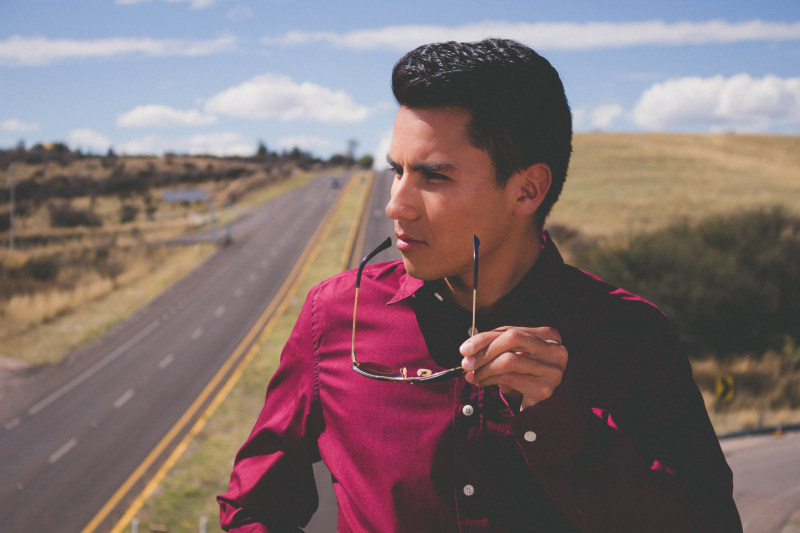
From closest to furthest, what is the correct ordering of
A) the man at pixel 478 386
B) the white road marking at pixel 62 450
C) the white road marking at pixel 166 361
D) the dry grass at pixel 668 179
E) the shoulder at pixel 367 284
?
1. the man at pixel 478 386
2. the shoulder at pixel 367 284
3. the white road marking at pixel 62 450
4. the white road marking at pixel 166 361
5. the dry grass at pixel 668 179

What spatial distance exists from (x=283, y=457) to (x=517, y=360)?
984 mm

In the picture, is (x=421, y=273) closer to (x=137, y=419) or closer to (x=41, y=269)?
(x=137, y=419)

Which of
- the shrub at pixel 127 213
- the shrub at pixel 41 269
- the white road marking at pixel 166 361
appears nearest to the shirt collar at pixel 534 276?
the white road marking at pixel 166 361

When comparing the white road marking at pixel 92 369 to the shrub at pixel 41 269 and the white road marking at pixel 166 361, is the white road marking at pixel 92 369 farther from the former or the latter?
the shrub at pixel 41 269

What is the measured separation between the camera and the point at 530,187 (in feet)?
6.19

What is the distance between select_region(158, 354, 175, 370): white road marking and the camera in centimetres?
2664

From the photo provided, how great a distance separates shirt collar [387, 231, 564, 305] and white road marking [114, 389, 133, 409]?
23.9 metres

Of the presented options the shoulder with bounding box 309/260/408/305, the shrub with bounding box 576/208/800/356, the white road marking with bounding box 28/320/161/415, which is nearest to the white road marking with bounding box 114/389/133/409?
the white road marking with bounding box 28/320/161/415

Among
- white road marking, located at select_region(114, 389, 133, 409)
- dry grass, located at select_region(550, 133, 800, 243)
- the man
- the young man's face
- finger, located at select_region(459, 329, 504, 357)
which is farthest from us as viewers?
dry grass, located at select_region(550, 133, 800, 243)

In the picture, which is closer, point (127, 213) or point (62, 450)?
point (62, 450)

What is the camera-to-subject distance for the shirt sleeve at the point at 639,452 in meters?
1.45

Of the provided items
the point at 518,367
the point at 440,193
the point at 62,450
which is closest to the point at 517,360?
the point at 518,367

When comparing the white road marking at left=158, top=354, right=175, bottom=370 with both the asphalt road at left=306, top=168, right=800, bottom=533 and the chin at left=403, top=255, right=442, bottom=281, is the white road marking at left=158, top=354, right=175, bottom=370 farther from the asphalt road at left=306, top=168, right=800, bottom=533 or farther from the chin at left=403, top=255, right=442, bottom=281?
the chin at left=403, top=255, right=442, bottom=281

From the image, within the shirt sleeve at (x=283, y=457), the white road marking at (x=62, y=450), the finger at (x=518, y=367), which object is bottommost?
the white road marking at (x=62, y=450)
